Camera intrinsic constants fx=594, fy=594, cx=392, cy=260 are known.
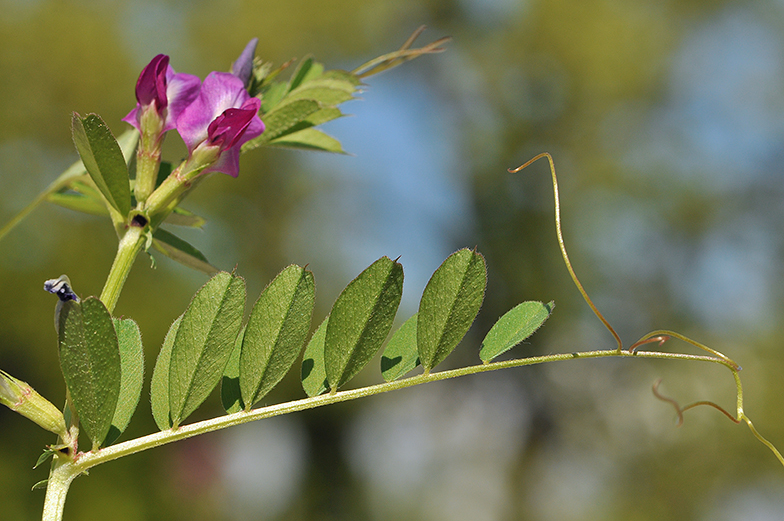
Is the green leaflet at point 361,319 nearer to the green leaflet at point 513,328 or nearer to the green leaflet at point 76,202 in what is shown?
the green leaflet at point 513,328

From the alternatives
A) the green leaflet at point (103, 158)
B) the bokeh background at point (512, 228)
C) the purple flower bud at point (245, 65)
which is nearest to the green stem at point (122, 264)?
the green leaflet at point (103, 158)

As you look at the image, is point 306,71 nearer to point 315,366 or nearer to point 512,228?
point 315,366

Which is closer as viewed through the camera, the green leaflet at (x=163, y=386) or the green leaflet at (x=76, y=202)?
the green leaflet at (x=163, y=386)

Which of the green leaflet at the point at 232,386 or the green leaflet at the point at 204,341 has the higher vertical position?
the green leaflet at the point at 204,341

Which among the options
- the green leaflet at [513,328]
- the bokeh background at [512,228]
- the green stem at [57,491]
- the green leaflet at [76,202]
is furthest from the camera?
the bokeh background at [512,228]

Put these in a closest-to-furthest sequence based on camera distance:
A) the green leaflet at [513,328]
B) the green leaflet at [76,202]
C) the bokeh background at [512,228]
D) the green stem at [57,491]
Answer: the green stem at [57,491]
the green leaflet at [513,328]
the green leaflet at [76,202]
the bokeh background at [512,228]

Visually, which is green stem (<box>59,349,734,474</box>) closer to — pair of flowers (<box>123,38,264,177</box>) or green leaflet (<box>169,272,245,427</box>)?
green leaflet (<box>169,272,245,427</box>)

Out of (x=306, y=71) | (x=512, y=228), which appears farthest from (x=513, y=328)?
(x=512, y=228)

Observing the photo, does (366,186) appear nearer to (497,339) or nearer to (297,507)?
(297,507)
